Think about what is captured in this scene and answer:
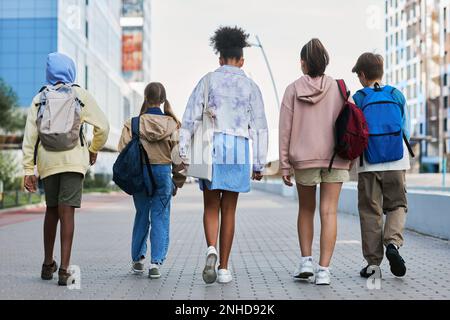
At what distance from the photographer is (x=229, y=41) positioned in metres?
6.80

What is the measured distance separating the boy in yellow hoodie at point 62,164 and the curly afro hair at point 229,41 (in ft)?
3.70

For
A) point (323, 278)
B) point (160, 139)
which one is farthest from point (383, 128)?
point (160, 139)

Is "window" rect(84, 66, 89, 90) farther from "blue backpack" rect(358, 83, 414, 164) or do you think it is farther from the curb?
"blue backpack" rect(358, 83, 414, 164)

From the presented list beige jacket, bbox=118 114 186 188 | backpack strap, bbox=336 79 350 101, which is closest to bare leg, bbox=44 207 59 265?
beige jacket, bbox=118 114 186 188

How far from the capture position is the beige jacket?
23.7 feet

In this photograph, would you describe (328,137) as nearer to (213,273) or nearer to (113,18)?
(213,273)

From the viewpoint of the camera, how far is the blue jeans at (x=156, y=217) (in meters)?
7.17

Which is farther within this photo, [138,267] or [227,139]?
[138,267]

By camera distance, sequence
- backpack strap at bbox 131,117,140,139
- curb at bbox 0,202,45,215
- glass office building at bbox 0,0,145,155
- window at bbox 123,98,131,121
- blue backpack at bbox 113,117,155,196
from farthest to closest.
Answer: window at bbox 123,98,131,121, glass office building at bbox 0,0,145,155, curb at bbox 0,202,45,215, backpack strap at bbox 131,117,140,139, blue backpack at bbox 113,117,155,196

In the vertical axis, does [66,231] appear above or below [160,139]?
below

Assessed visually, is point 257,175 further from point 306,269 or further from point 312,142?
point 306,269

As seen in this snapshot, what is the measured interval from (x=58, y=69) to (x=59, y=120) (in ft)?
1.60

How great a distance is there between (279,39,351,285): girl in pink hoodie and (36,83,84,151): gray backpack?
5.37 ft

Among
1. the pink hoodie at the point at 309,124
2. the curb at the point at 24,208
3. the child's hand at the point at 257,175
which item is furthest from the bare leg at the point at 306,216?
the curb at the point at 24,208
